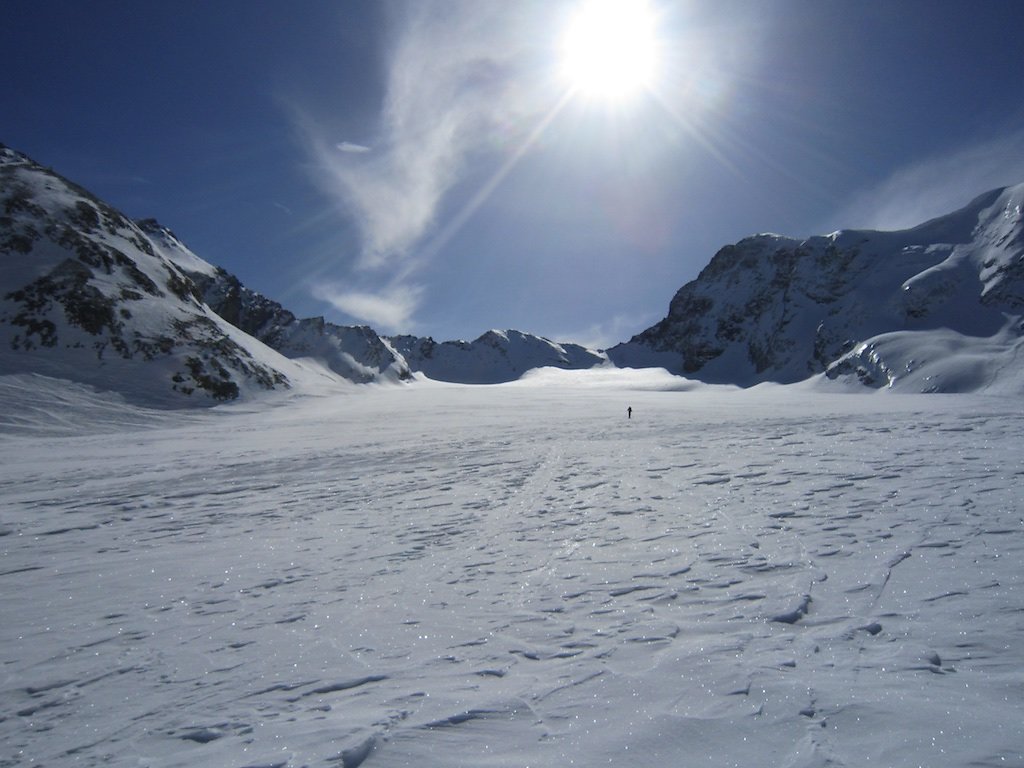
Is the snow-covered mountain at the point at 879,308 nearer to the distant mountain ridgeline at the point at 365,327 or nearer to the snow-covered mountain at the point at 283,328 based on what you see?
the distant mountain ridgeline at the point at 365,327

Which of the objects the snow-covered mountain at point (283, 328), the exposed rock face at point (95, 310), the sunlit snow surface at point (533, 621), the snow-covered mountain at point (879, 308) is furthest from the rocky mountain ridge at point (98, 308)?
the snow-covered mountain at point (879, 308)

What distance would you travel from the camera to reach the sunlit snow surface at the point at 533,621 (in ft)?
11.1

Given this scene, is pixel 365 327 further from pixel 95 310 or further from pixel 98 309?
pixel 95 310

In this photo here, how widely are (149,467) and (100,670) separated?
13.3m

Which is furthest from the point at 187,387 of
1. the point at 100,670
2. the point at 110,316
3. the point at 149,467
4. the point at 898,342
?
the point at 898,342

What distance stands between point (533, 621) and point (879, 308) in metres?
93.1

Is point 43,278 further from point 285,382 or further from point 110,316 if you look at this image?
point 285,382

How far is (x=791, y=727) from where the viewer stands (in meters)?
3.26

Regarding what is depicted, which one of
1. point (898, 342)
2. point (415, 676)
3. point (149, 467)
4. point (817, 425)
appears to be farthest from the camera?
point (898, 342)

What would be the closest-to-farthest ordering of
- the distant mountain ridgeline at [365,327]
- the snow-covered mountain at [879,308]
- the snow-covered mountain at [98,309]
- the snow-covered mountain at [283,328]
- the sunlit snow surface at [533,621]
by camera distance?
the sunlit snow surface at [533,621] < the snow-covered mountain at [98,309] < the distant mountain ridgeline at [365,327] < the snow-covered mountain at [879,308] < the snow-covered mountain at [283,328]

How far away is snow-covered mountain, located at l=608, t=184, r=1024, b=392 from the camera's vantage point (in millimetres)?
56344

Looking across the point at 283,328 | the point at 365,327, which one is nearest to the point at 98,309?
the point at 283,328

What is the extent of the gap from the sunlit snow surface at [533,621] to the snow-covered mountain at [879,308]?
52520mm

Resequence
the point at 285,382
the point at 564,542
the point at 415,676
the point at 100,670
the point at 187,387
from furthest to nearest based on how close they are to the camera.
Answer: the point at 285,382, the point at 187,387, the point at 564,542, the point at 100,670, the point at 415,676
